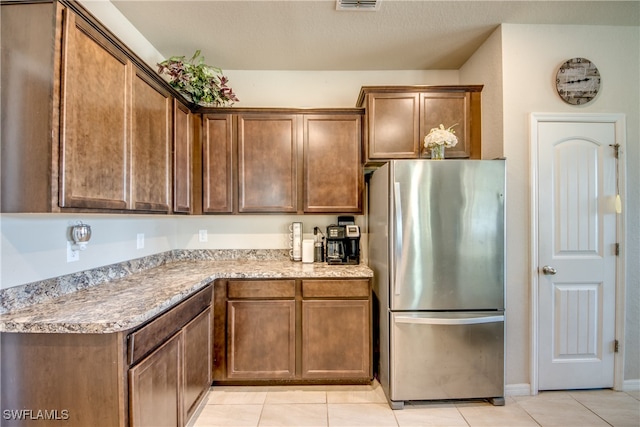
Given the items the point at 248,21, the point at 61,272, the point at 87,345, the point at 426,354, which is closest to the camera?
the point at 87,345

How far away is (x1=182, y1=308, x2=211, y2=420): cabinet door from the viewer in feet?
5.69

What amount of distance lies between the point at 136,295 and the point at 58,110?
93 centimetres

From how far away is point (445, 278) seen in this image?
1999 mm

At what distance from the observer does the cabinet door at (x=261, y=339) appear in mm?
2201

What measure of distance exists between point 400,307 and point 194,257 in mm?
1937

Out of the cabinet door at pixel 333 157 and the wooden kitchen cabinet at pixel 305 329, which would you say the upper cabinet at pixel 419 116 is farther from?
the wooden kitchen cabinet at pixel 305 329

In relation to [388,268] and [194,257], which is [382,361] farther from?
[194,257]

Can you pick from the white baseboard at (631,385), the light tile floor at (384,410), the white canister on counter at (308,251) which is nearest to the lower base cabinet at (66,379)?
the light tile floor at (384,410)

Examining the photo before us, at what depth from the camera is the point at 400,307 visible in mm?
2010

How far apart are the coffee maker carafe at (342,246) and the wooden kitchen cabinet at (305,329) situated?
0.39 metres

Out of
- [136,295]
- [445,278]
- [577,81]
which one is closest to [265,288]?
[136,295]

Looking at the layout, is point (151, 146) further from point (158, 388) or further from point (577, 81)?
point (577, 81)

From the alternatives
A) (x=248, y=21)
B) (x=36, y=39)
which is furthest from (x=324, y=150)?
(x=36, y=39)

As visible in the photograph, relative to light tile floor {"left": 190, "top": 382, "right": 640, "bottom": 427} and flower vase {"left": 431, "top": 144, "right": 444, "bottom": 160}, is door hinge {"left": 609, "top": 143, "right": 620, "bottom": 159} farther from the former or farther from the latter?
light tile floor {"left": 190, "top": 382, "right": 640, "bottom": 427}
